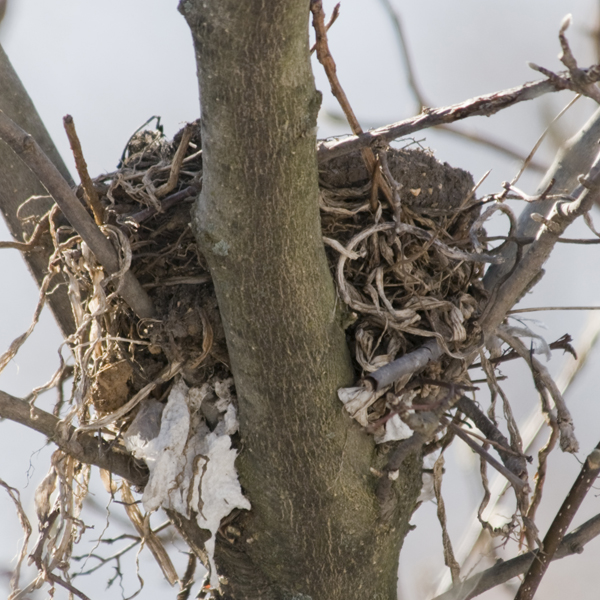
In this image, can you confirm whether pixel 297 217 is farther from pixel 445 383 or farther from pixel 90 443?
pixel 90 443

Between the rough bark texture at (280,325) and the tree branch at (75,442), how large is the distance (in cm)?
18

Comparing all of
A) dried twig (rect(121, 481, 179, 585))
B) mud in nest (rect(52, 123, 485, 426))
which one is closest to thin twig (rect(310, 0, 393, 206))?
mud in nest (rect(52, 123, 485, 426))

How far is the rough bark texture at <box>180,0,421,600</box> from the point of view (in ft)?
2.29

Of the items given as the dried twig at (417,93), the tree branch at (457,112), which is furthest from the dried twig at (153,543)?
the dried twig at (417,93)

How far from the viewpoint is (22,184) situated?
3.61ft

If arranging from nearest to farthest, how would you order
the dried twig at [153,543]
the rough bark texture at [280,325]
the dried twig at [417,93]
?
Result: the rough bark texture at [280,325], the dried twig at [153,543], the dried twig at [417,93]

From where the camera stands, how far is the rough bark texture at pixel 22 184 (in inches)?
43.0

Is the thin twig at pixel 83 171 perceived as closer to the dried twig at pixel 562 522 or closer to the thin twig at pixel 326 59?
the thin twig at pixel 326 59

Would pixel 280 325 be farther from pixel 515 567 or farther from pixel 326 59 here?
pixel 515 567

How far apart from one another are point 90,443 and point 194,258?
0.32 meters

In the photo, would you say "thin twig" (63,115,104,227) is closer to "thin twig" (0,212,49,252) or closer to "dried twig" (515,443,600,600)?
"thin twig" (0,212,49,252)

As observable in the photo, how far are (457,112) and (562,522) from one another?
0.63 m

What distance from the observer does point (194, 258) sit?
3.24 ft

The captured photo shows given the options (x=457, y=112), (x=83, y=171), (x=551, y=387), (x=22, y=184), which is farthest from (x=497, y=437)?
(x=22, y=184)
